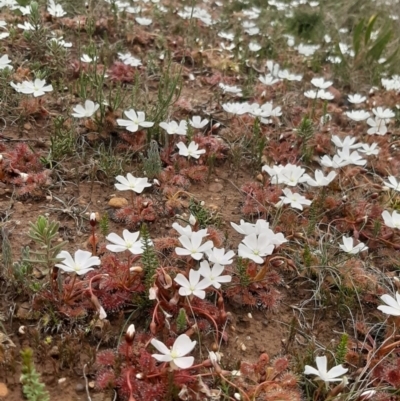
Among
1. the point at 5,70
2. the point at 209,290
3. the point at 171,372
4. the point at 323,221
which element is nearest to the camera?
the point at 171,372

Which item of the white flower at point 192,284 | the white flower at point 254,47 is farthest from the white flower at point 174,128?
the white flower at point 254,47

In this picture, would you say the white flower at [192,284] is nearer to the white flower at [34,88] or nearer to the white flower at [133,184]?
the white flower at [133,184]

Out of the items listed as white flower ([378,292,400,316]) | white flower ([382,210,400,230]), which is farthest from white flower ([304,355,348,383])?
white flower ([382,210,400,230])

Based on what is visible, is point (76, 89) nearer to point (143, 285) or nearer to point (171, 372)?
point (143, 285)

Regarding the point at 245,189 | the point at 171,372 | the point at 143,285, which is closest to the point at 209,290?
the point at 143,285

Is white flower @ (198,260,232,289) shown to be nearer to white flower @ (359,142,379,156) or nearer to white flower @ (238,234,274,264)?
white flower @ (238,234,274,264)

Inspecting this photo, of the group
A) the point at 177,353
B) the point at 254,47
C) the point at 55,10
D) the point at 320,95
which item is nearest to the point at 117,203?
the point at 177,353
